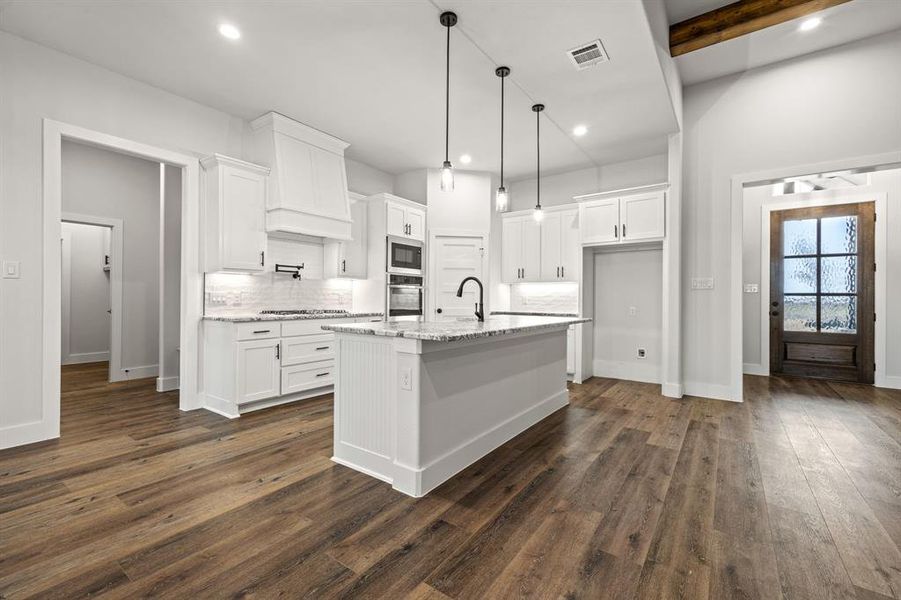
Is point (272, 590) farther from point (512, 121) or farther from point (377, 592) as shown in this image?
point (512, 121)

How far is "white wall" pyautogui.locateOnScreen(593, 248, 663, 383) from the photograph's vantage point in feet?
18.1

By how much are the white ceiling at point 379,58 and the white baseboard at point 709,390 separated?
2.96 metres

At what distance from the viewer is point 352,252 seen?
5359mm

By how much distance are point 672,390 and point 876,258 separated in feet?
10.8

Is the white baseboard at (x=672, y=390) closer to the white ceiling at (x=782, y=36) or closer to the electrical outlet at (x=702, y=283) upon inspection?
the electrical outlet at (x=702, y=283)

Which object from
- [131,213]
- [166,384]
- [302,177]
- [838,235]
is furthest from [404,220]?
[838,235]

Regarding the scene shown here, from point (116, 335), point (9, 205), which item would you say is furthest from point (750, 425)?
point (116, 335)

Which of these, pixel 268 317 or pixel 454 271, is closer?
pixel 268 317

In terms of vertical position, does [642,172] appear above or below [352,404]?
above

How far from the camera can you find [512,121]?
4.51 meters

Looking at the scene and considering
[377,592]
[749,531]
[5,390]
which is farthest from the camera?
[5,390]

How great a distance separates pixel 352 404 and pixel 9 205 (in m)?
2.98

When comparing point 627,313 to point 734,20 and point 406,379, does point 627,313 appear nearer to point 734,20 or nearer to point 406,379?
point 734,20

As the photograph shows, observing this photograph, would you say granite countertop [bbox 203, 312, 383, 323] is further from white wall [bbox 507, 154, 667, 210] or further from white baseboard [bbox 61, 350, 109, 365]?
white baseboard [bbox 61, 350, 109, 365]
